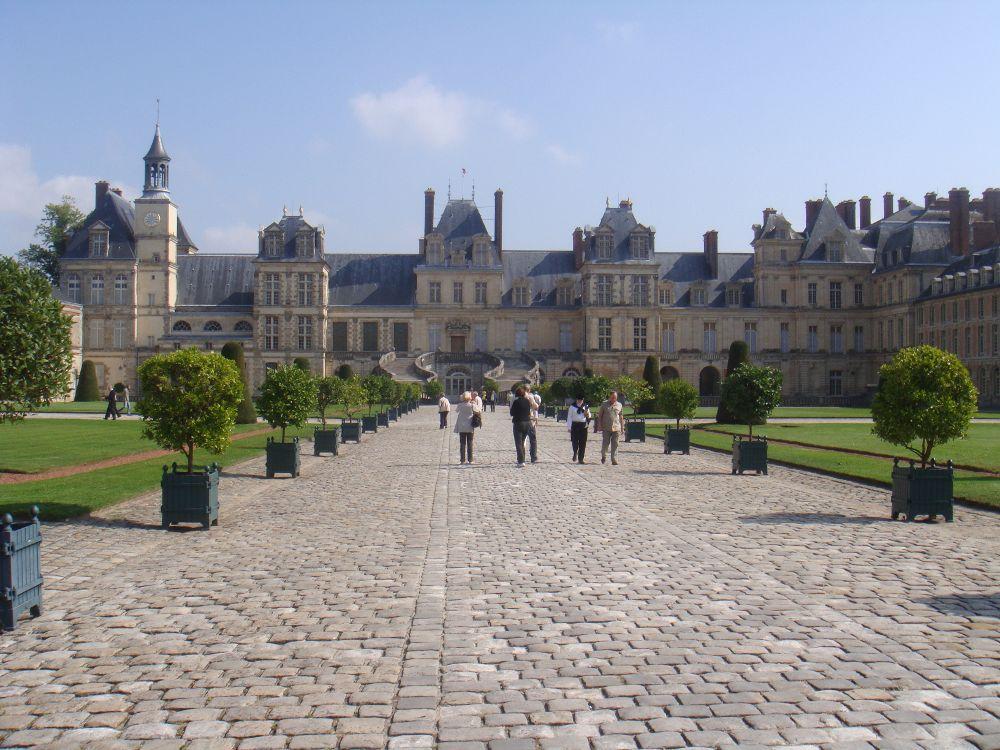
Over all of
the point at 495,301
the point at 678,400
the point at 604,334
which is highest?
the point at 495,301

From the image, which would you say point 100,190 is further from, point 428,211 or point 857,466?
point 857,466

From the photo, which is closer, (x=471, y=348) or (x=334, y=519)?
(x=334, y=519)

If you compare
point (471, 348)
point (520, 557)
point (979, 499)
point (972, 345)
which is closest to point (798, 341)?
point (972, 345)

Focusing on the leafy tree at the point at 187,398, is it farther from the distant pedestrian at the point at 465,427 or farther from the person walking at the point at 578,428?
the person walking at the point at 578,428

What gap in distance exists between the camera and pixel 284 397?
18.5m

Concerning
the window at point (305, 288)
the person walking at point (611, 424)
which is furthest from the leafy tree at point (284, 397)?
the window at point (305, 288)

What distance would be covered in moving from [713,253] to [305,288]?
29398mm

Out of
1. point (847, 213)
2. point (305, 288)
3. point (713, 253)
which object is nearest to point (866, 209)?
point (847, 213)

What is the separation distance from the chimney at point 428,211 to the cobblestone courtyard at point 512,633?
61.2m

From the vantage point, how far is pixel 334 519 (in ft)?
38.0

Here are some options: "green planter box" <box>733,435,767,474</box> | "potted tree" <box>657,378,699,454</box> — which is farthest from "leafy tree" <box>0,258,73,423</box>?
"potted tree" <box>657,378,699,454</box>

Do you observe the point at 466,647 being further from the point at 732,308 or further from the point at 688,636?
the point at 732,308

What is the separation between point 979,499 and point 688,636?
840 centimetres

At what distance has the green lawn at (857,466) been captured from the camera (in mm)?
13523
